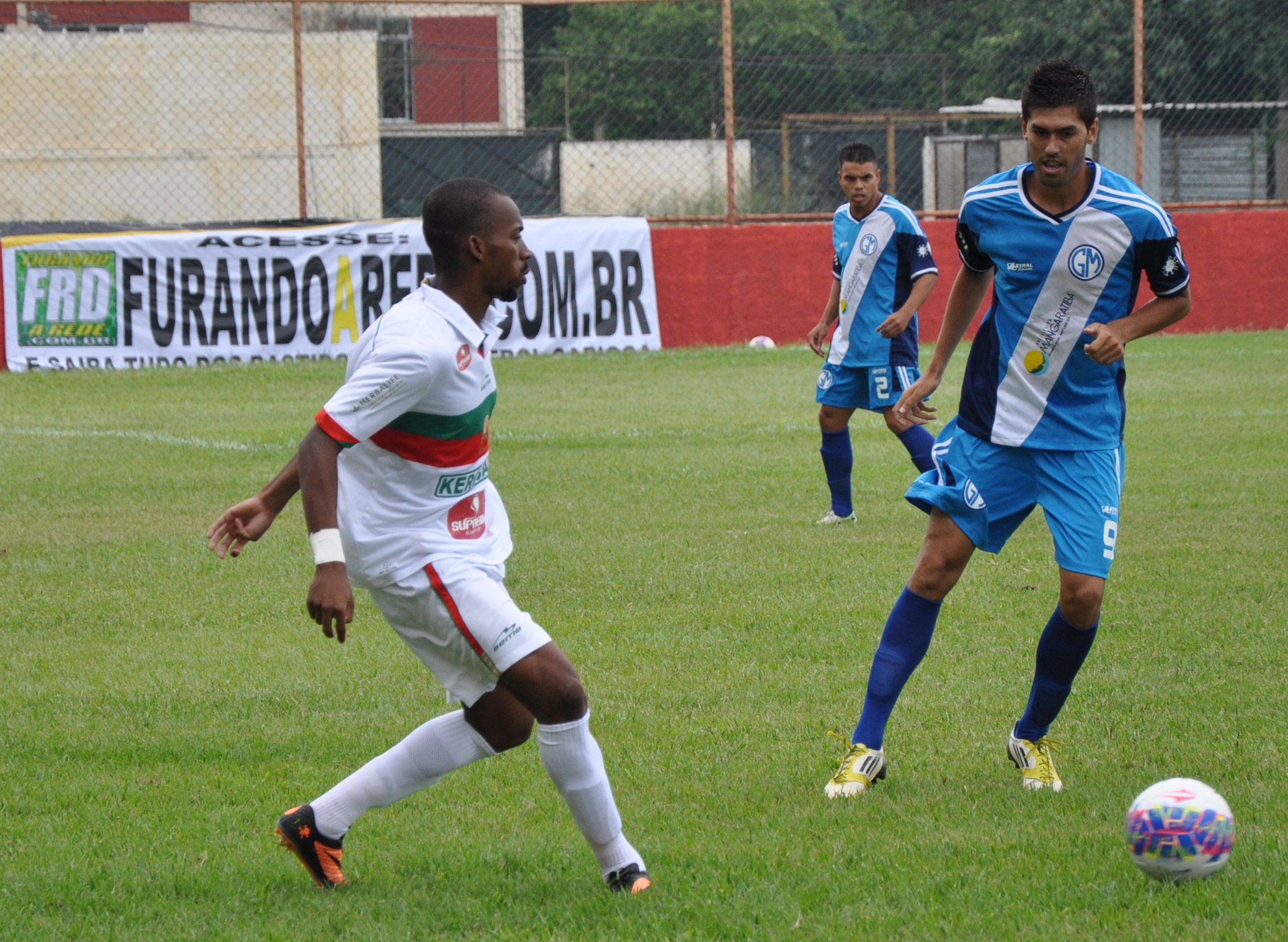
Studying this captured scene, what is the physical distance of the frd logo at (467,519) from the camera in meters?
3.70

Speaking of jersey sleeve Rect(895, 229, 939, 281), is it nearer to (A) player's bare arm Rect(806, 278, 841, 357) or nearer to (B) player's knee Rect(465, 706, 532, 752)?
(A) player's bare arm Rect(806, 278, 841, 357)

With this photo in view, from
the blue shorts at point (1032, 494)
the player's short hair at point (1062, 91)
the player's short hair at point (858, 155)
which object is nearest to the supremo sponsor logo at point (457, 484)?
the blue shorts at point (1032, 494)

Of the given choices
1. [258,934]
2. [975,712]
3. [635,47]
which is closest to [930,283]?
[975,712]

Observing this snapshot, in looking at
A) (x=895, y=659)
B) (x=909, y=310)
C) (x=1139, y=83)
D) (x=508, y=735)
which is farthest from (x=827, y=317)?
(x=1139, y=83)

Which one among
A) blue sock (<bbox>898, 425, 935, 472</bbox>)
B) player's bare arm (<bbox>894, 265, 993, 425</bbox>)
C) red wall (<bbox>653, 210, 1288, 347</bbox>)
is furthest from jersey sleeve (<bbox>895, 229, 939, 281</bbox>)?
red wall (<bbox>653, 210, 1288, 347</bbox>)

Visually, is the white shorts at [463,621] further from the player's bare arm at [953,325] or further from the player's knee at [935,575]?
the player's bare arm at [953,325]

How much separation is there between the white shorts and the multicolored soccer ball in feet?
4.79

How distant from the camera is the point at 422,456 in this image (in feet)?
12.0

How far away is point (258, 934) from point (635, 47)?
29.7 metres

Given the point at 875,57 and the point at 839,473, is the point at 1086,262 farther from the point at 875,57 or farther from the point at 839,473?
the point at 875,57

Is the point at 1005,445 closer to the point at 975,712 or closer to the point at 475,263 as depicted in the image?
the point at 975,712

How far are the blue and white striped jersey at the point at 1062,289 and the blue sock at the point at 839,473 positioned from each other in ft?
13.6

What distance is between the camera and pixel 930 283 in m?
8.89

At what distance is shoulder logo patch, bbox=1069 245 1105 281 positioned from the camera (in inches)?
175
